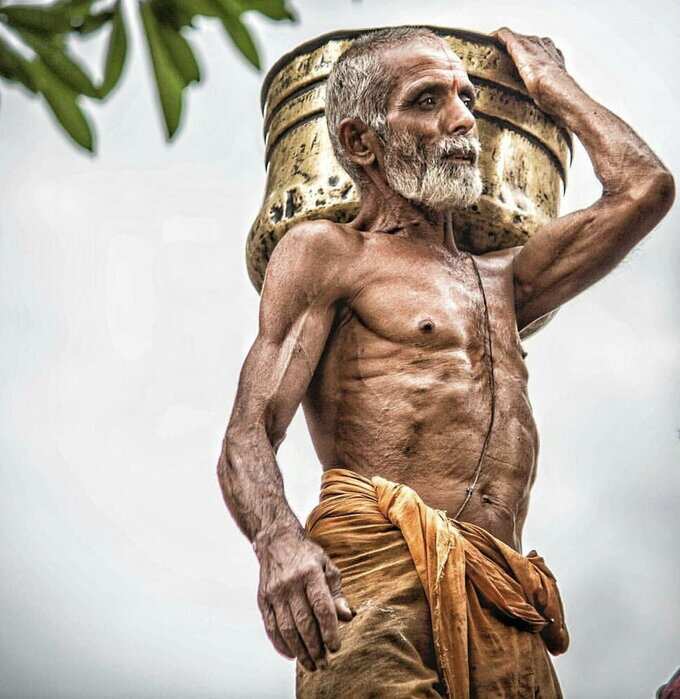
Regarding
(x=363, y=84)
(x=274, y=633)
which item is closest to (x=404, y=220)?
(x=363, y=84)

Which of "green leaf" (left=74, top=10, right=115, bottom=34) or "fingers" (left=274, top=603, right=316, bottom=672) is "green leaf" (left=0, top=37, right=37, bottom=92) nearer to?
"green leaf" (left=74, top=10, right=115, bottom=34)

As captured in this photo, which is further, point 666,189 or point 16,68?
point 666,189

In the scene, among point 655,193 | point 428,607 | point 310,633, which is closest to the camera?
point 310,633

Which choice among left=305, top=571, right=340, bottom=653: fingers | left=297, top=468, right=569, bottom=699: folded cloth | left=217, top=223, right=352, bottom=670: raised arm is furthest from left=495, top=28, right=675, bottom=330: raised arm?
left=305, top=571, right=340, bottom=653: fingers

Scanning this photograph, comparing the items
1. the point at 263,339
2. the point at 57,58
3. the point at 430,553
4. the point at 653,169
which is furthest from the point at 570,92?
the point at 57,58

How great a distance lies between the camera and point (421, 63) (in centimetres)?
488

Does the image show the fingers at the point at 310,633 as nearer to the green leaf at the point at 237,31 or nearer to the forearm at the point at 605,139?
the forearm at the point at 605,139

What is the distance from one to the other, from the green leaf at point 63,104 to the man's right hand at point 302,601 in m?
2.37

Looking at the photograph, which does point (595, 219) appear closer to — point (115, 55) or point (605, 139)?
point (605, 139)

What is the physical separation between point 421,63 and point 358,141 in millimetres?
345

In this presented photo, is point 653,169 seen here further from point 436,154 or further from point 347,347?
point 347,347

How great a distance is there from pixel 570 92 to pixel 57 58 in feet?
11.7

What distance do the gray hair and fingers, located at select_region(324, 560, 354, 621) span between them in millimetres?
1587

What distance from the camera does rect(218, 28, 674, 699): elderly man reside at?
4066 mm
